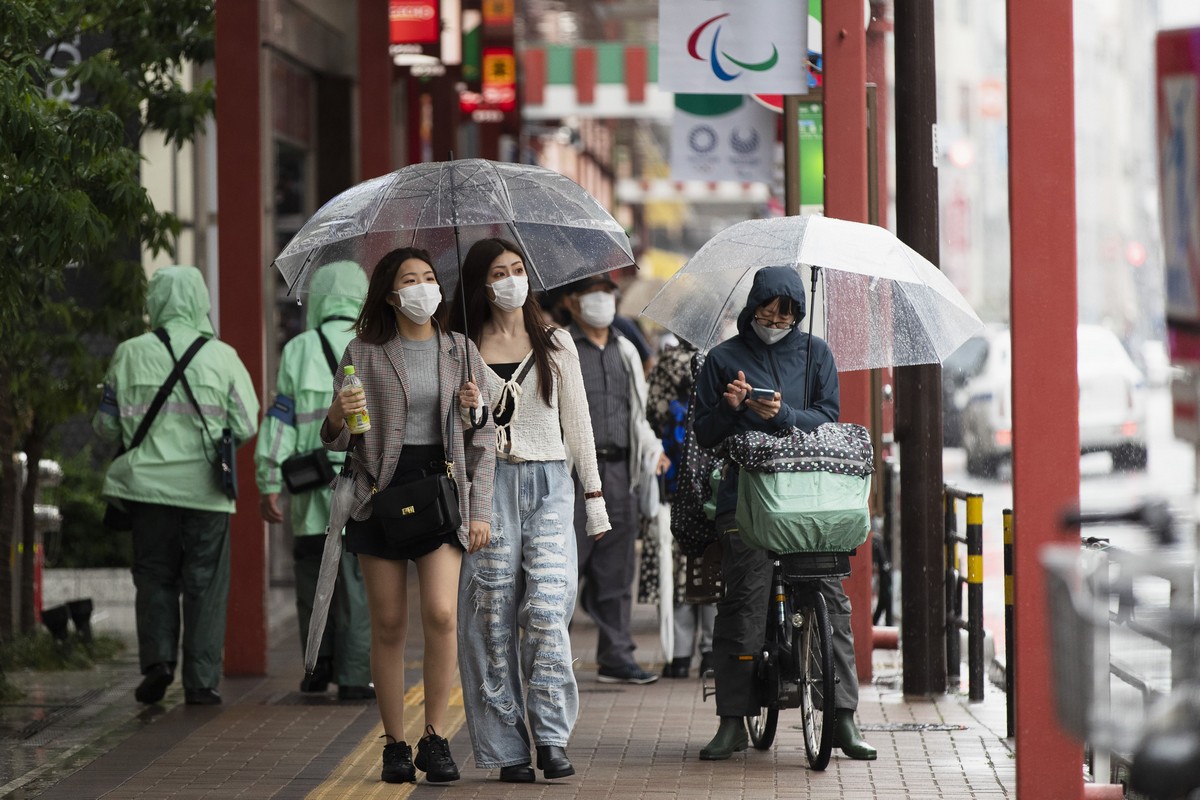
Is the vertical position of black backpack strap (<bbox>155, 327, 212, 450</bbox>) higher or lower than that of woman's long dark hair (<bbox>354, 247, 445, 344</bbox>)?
lower

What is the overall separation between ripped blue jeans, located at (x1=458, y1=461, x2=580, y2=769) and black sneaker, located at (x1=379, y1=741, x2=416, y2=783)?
0.25 meters

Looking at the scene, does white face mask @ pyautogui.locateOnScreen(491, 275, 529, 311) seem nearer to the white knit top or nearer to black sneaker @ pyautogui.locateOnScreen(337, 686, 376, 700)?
the white knit top

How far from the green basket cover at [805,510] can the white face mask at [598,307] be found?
2.60 meters

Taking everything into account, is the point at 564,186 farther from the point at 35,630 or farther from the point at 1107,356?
the point at 1107,356

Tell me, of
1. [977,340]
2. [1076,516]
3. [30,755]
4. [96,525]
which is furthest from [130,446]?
[977,340]

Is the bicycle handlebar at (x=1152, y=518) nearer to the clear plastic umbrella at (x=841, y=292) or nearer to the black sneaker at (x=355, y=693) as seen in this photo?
the clear plastic umbrella at (x=841, y=292)

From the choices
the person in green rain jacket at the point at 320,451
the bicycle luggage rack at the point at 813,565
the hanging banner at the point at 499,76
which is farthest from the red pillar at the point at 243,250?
the hanging banner at the point at 499,76

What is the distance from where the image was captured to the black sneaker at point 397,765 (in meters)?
7.03

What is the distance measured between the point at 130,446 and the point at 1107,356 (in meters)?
18.2

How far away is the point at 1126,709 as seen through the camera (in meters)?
3.57

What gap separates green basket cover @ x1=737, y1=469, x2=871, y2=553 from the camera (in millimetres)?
6852

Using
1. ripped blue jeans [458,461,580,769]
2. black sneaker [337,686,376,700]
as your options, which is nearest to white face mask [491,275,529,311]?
ripped blue jeans [458,461,580,769]

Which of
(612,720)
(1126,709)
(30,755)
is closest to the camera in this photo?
(1126,709)

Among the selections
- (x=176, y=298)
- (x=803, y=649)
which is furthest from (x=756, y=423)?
(x=176, y=298)
